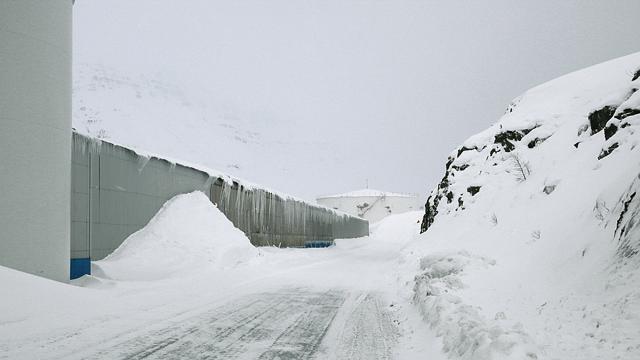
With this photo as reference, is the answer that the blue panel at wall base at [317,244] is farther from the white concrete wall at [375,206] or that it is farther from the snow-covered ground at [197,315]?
the white concrete wall at [375,206]

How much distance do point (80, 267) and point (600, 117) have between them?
12060mm

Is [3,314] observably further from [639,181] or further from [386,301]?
[639,181]

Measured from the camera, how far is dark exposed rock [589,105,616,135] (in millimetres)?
9864

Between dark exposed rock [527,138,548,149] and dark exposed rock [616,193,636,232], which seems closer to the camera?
dark exposed rock [616,193,636,232]

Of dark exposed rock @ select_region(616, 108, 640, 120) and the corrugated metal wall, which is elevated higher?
dark exposed rock @ select_region(616, 108, 640, 120)

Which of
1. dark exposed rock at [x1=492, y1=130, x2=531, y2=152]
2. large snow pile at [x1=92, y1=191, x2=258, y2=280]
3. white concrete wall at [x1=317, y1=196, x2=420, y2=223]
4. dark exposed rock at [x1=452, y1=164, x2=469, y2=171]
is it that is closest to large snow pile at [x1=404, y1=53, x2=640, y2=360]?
dark exposed rock at [x1=492, y1=130, x2=531, y2=152]

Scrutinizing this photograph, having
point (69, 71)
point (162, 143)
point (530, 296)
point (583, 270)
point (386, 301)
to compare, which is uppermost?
point (162, 143)

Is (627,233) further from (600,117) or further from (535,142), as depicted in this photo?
(535,142)

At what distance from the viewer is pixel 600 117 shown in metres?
10.1

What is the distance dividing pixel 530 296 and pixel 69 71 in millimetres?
9044

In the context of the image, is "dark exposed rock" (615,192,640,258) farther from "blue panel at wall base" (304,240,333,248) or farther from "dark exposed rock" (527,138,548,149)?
"blue panel at wall base" (304,240,333,248)

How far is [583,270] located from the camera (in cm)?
541

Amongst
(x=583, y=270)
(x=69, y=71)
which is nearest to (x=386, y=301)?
(x=583, y=270)

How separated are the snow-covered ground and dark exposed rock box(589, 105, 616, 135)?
5597 millimetres
